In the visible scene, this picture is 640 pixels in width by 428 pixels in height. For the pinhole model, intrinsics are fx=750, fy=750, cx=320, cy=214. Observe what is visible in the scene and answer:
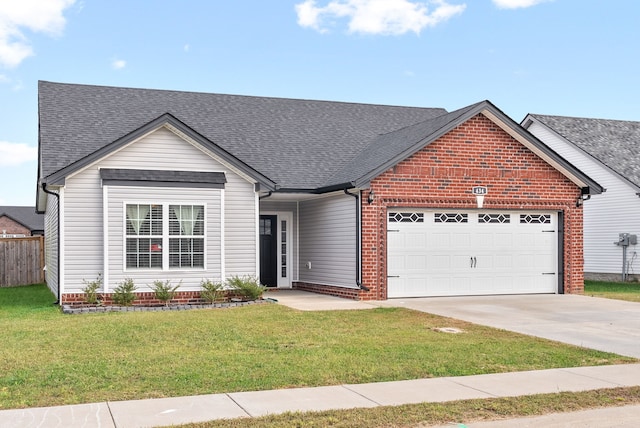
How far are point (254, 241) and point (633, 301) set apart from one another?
9631mm

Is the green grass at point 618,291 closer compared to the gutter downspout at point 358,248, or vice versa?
the gutter downspout at point 358,248

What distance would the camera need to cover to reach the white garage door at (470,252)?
19156 mm

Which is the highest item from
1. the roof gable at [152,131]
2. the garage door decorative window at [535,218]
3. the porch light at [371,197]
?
the roof gable at [152,131]

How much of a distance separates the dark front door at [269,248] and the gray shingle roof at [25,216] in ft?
165

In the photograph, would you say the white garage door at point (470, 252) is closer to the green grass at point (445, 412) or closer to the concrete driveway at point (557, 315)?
the concrete driveway at point (557, 315)

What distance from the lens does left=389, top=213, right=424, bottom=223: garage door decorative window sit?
62.5 ft

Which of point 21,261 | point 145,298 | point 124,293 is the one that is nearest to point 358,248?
point 145,298

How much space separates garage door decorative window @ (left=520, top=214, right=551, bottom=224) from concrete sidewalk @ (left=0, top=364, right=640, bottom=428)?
37.4 ft

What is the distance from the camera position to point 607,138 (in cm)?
3145

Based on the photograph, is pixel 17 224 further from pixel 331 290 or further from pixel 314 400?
pixel 314 400

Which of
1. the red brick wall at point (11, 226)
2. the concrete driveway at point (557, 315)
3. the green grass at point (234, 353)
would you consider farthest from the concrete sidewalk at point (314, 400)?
the red brick wall at point (11, 226)

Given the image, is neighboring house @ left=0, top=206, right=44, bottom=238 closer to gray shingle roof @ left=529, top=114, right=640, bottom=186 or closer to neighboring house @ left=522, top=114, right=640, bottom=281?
gray shingle roof @ left=529, top=114, right=640, bottom=186

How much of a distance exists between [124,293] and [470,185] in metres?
9.13

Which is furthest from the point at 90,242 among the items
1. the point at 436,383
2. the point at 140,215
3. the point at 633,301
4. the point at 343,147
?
the point at 633,301
